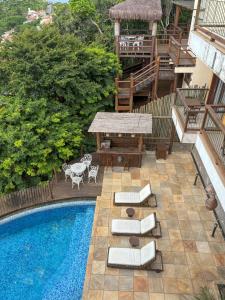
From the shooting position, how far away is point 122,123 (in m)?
13.9

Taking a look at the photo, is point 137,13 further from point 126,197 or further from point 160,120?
point 126,197

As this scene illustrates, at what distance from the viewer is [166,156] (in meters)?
15.0

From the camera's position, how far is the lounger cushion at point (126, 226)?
1038 centimetres

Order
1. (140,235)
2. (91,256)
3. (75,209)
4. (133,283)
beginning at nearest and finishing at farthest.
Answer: (133,283) < (91,256) < (140,235) < (75,209)

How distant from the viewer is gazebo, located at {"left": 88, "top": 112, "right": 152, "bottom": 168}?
13.5 m

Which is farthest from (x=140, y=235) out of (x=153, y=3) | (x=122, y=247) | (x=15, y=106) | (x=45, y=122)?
(x=153, y=3)

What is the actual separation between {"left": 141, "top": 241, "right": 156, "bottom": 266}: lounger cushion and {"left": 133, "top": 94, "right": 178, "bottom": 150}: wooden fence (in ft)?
23.8

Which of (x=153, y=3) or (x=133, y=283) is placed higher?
(x=153, y=3)

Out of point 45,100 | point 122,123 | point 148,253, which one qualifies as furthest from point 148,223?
point 45,100

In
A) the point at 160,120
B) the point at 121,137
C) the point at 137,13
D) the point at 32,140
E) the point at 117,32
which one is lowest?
the point at 121,137

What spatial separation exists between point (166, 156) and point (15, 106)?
8815mm

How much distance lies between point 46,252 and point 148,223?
4549 millimetres

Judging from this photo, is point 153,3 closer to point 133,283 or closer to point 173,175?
point 173,175

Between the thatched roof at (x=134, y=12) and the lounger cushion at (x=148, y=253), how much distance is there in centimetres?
1563
